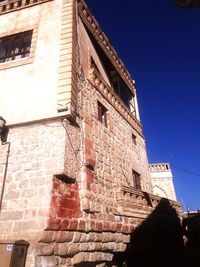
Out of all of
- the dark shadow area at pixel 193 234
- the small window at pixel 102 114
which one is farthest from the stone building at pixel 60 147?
the dark shadow area at pixel 193 234

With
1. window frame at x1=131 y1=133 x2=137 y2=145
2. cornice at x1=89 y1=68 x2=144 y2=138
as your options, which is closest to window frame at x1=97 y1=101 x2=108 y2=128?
cornice at x1=89 y1=68 x2=144 y2=138

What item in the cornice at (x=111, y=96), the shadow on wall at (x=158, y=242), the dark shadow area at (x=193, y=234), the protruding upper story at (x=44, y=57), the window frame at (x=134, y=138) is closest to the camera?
the protruding upper story at (x=44, y=57)

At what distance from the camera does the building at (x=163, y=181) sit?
20047 millimetres

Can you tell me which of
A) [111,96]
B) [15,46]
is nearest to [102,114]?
[111,96]

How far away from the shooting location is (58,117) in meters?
6.39

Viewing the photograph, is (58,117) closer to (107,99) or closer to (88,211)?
(88,211)

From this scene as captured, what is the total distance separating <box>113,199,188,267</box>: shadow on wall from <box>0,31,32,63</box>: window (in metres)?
7.34

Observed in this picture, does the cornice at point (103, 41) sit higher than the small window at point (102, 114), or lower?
higher

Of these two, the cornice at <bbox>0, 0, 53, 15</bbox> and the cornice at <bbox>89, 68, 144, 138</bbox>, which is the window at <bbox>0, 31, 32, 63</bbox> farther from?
the cornice at <bbox>89, 68, 144, 138</bbox>

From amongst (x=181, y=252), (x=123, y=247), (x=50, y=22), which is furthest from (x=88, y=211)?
(x=181, y=252)

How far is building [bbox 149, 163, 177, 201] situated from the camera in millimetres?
20047

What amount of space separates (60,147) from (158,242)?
650 centimetres

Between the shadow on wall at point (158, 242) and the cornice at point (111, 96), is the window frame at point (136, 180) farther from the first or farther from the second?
the cornice at point (111, 96)

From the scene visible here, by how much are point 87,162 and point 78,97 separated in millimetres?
2094
